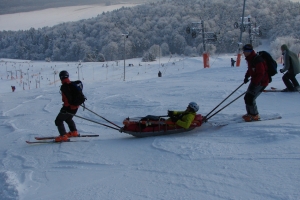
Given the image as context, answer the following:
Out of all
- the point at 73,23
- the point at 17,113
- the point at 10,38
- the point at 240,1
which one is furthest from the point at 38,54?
the point at 17,113

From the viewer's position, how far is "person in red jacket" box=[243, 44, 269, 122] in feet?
19.8

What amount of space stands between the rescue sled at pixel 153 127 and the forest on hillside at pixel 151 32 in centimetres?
6937

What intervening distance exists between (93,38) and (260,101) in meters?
97.5

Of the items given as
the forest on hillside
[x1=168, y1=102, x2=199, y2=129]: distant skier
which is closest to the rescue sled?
[x1=168, y1=102, x2=199, y2=129]: distant skier

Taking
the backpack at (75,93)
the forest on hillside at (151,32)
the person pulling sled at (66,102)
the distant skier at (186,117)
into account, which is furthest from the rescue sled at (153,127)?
the forest on hillside at (151,32)

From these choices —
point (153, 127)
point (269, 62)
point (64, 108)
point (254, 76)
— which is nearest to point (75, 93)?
point (64, 108)

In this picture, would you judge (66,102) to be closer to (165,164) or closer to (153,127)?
(153,127)

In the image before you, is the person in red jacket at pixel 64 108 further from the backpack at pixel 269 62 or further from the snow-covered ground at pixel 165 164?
the backpack at pixel 269 62

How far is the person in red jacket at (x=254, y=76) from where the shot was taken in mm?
6047

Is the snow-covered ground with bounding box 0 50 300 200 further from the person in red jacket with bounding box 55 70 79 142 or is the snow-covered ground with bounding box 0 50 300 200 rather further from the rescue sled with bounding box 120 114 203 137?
the person in red jacket with bounding box 55 70 79 142

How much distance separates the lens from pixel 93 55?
84562mm

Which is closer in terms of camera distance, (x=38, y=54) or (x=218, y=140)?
(x=218, y=140)

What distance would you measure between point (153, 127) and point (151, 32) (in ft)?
307

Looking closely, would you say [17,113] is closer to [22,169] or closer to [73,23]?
[22,169]
